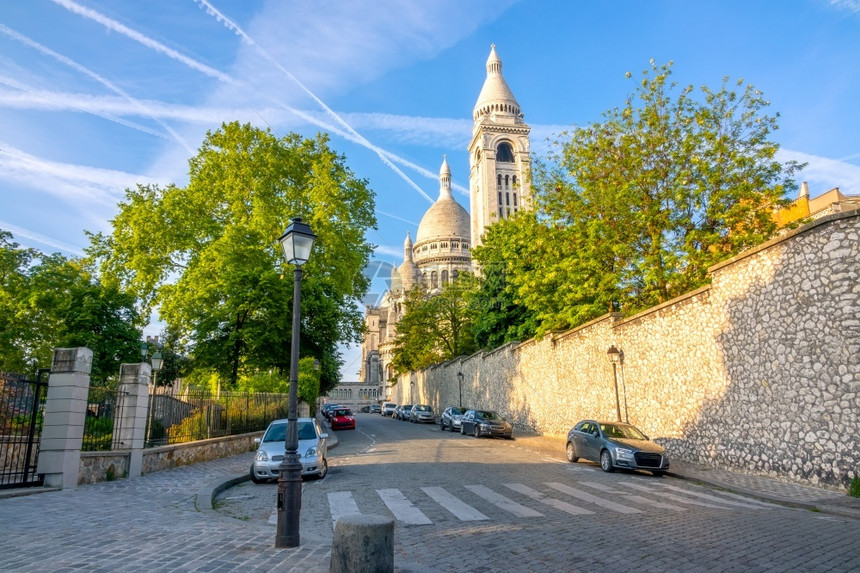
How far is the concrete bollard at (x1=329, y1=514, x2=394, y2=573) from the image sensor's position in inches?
198

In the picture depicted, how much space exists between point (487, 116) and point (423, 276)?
35.9 m

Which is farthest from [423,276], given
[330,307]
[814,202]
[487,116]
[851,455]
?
[851,455]

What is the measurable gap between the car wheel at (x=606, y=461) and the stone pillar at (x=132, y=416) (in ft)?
38.0

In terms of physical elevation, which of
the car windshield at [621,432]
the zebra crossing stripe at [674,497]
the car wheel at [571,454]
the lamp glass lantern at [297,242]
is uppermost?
the lamp glass lantern at [297,242]

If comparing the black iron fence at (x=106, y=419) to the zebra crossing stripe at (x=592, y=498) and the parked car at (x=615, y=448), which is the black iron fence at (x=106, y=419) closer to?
the zebra crossing stripe at (x=592, y=498)

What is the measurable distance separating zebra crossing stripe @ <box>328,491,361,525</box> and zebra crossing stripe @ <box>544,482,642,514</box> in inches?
162

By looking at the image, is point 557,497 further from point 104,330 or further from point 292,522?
point 104,330

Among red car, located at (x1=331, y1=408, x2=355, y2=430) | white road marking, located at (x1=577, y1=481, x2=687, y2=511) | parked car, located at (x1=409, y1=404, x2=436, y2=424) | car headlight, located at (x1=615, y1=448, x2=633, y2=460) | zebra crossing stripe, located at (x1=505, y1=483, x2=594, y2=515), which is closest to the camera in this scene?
zebra crossing stripe, located at (x1=505, y1=483, x2=594, y2=515)

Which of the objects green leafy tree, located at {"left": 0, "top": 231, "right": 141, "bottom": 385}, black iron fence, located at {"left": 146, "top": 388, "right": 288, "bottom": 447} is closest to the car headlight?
black iron fence, located at {"left": 146, "top": 388, "right": 288, "bottom": 447}

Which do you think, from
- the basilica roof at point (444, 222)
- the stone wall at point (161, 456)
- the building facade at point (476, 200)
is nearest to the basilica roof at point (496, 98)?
the building facade at point (476, 200)

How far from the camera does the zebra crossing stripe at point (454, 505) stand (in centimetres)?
831

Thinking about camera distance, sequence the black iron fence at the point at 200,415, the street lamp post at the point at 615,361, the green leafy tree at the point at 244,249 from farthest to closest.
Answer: the green leafy tree at the point at 244,249 < the street lamp post at the point at 615,361 < the black iron fence at the point at 200,415

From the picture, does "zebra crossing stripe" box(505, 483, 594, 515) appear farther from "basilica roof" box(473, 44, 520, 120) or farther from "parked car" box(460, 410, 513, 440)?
"basilica roof" box(473, 44, 520, 120)

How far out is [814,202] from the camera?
136ft
